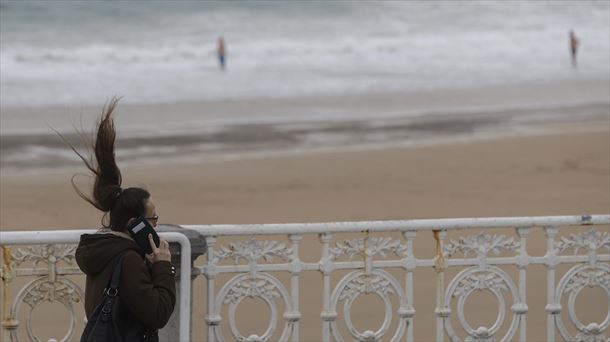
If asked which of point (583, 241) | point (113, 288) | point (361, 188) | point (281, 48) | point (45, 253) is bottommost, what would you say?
point (113, 288)

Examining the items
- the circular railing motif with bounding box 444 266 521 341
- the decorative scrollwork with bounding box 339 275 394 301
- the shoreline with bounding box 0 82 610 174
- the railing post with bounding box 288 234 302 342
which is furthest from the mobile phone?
the shoreline with bounding box 0 82 610 174

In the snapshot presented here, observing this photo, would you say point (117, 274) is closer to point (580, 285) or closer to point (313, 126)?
point (580, 285)

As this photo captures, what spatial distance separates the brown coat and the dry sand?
198 inches

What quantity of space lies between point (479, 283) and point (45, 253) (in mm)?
1958

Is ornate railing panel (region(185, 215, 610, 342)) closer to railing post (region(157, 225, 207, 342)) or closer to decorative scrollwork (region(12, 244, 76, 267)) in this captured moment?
railing post (region(157, 225, 207, 342))

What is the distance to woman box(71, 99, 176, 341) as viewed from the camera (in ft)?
13.7

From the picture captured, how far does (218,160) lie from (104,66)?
16606 mm

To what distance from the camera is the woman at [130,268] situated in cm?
417

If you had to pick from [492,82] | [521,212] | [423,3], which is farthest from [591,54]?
[521,212]

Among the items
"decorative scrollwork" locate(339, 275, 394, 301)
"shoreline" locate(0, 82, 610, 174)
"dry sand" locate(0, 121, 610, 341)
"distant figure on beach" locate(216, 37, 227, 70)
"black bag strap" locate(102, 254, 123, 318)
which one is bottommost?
"black bag strap" locate(102, 254, 123, 318)

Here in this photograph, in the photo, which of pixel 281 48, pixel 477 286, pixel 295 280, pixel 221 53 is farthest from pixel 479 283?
pixel 281 48

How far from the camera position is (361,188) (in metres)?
13.1

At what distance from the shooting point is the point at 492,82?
28.0 m

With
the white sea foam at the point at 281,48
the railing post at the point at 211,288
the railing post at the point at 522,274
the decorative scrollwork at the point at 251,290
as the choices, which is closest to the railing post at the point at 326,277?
the decorative scrollwork at the point at 251,290
